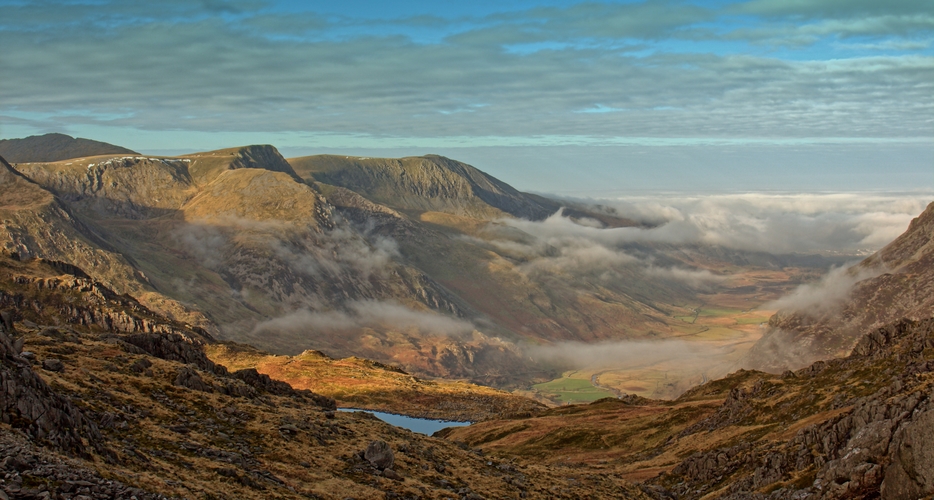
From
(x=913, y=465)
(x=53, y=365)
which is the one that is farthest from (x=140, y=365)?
(x=913, y=465)

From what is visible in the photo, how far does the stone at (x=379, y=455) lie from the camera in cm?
6744

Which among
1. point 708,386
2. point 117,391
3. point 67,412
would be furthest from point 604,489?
point 708,386

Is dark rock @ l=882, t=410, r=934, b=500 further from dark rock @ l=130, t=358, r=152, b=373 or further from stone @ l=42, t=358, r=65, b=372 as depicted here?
dark rock @ l=130, t=358, r=152, b=373

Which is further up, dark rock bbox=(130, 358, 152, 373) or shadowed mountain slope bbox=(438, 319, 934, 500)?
dark rock bbox=(130, 358, 152, 373)

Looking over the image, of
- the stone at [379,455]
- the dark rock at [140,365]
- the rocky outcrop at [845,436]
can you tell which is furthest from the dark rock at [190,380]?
the rocky outcrop at [845,436]

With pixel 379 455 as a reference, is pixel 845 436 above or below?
above

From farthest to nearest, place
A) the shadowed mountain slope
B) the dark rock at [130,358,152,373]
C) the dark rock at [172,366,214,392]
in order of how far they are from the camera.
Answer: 1. the dark rock at [172,366,214,392]
2. the dark rock at [130,358,152,373]
3. the shadowed mountain slope

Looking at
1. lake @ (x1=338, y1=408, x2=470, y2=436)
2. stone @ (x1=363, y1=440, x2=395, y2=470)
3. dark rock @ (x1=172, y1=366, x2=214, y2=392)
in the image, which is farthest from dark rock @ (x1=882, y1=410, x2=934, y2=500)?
lake @ (x1=338, y1=408, x2=470, y2=436)

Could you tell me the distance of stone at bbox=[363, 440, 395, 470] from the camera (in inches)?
2655

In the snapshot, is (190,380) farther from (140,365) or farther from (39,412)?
(39,412)

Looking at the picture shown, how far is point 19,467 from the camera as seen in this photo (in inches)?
1484

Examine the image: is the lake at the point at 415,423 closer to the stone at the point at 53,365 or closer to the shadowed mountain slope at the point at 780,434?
the shadowed mountain slope at the point at 780,434

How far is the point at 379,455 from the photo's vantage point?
223 ft

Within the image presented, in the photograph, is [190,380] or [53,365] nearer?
[53,365]
